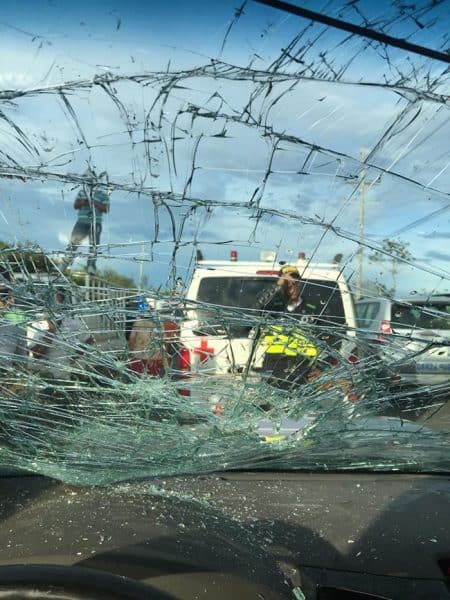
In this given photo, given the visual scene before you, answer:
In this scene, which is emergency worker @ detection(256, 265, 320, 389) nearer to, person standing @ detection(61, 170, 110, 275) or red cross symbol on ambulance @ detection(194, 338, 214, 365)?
red cross symbol on ambulance @ detection(194, 338, 214, 365)

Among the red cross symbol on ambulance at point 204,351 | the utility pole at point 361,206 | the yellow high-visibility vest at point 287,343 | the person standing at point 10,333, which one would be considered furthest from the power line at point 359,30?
the person standing at point 10,333

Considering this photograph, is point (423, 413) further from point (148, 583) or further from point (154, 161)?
point (154, 161)

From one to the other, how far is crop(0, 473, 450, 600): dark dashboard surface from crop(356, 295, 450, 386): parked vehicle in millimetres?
628

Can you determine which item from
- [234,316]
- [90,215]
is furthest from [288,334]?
[90,215]

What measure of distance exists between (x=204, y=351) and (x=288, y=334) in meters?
0.31

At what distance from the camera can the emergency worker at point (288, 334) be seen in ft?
7.39

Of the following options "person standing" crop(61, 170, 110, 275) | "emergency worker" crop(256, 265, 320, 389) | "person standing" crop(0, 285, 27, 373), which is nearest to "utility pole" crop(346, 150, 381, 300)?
"emergency worker" crop(256, 265, 320, 389)

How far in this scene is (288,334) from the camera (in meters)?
2.33

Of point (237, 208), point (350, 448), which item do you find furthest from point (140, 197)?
point (350, 448)

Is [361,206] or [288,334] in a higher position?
[361,206]

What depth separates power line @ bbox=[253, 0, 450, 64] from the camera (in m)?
2.12

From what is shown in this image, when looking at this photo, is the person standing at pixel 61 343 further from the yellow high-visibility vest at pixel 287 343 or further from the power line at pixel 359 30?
the power line at pixel 359 30

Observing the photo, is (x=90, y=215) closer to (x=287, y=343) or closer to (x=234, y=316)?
(x=234, y=316)

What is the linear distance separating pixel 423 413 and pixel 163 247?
48.0 inches
